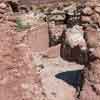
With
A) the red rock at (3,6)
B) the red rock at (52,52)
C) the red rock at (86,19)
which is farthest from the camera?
the red rock at (52,52)

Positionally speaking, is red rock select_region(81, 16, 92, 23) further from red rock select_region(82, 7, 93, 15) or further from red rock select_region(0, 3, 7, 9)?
red rock select_region(0, 3, 7, 9)

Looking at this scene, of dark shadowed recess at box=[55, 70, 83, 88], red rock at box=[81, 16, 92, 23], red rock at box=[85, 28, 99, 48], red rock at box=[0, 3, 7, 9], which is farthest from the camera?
dark shadowed recess at box=[55, 70, 83, 88]

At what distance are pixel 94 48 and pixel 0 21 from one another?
3586 mm

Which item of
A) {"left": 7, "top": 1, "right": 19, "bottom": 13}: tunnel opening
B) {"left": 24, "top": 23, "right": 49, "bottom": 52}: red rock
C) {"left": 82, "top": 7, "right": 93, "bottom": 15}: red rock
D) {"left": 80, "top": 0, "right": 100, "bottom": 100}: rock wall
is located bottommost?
{"left": 24, "top": 23, "right": 49, "bottom": 52}: red rock

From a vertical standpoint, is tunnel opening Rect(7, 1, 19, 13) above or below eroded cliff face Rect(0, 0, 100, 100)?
above

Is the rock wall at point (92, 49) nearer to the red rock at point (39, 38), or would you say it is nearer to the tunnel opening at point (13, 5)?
the tunnel opening at point (13, 5)

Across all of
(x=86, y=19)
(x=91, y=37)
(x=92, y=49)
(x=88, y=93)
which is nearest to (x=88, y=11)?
(x=86, y=19)

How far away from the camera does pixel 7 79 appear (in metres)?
4.23

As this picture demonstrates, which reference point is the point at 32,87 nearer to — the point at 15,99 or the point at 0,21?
the point at 15,99

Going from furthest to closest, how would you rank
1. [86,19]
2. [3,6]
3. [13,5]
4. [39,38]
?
1. [39,38]
2. [86,19]
3. [13,5]
4. [3,6]

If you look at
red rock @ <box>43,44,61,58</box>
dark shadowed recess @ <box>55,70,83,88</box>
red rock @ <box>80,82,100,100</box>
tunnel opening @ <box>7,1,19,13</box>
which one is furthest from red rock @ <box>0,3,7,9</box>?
red rock @ <box>43,44,61,58</box>

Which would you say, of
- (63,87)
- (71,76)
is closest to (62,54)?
(71,76)

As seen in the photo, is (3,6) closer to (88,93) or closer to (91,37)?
(91,37)

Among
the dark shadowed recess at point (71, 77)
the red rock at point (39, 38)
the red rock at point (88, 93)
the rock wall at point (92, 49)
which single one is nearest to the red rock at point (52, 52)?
the red rock at point (39, 38)
